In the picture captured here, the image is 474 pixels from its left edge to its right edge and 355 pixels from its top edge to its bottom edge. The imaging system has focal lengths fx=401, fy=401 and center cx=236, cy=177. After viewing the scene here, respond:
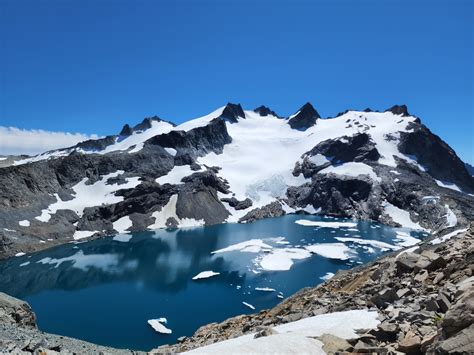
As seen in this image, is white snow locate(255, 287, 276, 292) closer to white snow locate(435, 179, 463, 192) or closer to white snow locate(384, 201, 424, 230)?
white snow locate(384, 201, 424, 230)

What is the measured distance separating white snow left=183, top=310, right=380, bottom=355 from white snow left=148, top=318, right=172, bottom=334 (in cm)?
3608

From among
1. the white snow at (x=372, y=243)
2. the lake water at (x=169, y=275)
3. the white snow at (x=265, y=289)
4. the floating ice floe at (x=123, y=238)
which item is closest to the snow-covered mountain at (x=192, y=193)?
the floating ice floe at (x=123, y=238)

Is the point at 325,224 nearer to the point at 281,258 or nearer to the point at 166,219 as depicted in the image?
the point at 166,219

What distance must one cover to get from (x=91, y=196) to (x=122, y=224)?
2023cm

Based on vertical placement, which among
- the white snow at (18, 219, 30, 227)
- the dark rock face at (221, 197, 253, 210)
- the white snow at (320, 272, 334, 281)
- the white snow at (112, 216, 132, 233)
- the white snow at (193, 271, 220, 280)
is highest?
the dark rock face at (221, 197, 253, 210)

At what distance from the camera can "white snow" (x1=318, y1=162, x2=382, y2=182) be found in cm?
17800

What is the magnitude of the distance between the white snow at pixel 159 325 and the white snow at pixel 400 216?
115 m

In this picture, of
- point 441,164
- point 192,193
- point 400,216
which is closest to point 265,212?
point 192,193

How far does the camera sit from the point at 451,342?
9086 millimetres

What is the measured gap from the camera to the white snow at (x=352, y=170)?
178 metres

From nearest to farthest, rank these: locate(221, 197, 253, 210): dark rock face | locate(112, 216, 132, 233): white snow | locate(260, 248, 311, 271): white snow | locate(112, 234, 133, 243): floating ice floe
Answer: locate(260, 248, 311, 271): white snow
locate(112, 234, 133, 243): floating ice floe
locate(112, 216, 132, 233): white snow
locate(221, 197, 253, 210): dark rock face

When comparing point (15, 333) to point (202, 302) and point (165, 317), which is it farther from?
point (202, 302)

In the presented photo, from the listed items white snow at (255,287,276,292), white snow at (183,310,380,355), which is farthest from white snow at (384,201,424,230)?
white snow at (183,310,380,355)

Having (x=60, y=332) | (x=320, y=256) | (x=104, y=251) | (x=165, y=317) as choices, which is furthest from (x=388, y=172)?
(x=60, y=332)
